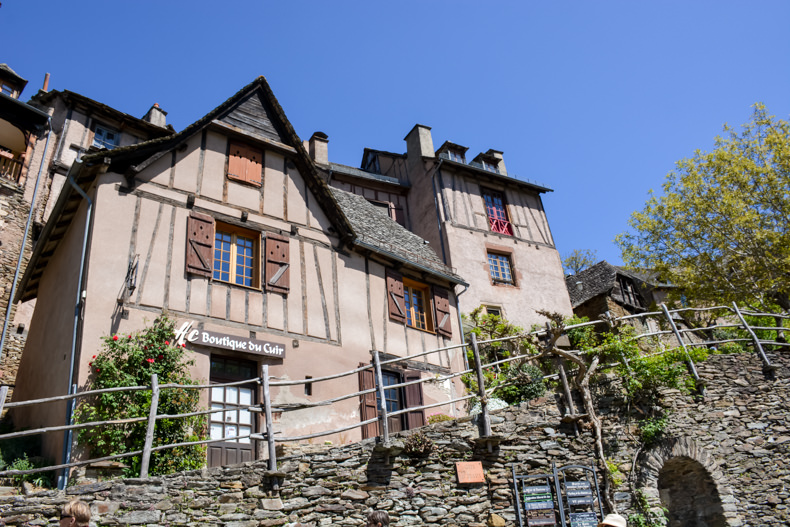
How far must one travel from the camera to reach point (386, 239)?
1539 centimetres

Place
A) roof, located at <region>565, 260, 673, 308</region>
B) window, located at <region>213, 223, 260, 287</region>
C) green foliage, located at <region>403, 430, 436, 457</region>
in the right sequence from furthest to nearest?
1. roof, located at <region>565, 260, 673, 308</region>
2. window, located at <region>213, 223, 260, 287</region>
3. green foliage, located at <region>403, 430, 436, 457</region>

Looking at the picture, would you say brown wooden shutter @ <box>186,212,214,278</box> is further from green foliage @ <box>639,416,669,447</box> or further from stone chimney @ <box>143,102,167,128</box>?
stone chimney @ <box>143,102,167,128</box>

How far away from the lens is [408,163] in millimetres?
23953

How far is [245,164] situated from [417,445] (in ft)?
23.7

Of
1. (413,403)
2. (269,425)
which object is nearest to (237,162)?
(413,403)

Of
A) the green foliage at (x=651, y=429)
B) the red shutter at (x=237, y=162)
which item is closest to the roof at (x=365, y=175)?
the red shutter at (x=237, y=162)

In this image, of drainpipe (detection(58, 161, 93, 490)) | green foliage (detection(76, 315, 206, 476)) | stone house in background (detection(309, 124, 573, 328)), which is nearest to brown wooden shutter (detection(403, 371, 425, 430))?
green foliage (detection(76, 315, 206, 476))

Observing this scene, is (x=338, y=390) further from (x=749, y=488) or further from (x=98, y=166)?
(x=749, y=488)

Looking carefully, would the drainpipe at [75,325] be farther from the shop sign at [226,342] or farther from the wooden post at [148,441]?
the wooden post at [148,441]

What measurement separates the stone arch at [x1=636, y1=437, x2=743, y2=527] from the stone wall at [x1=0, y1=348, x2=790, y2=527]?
0.02 meters

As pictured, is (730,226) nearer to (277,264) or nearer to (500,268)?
(500,268)

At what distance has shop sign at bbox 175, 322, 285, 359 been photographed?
10.2 m

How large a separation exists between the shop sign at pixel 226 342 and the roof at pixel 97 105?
40.0ft

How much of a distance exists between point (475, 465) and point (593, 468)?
5.87 ft
